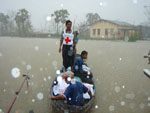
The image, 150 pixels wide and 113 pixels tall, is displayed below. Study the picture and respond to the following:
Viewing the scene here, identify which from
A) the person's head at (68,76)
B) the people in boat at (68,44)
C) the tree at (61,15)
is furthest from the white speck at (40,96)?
the tree at (61,15)

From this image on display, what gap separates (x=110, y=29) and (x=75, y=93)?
39.0 metres

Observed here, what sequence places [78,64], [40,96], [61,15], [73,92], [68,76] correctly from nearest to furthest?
[73,92] → [68,76] → [78,64] → [40,96] → [61,15]

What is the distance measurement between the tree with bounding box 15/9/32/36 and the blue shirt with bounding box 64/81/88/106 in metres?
55.4

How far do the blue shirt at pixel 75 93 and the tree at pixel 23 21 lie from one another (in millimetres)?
55449

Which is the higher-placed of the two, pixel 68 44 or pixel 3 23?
pixel 3 23

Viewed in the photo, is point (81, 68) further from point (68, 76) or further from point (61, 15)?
point (61, 15)

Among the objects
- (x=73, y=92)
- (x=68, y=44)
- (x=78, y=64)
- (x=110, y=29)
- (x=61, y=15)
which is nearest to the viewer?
(x=73, y=92)

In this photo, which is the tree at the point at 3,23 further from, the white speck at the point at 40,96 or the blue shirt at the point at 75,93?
the blue shirt at the point at 75,93

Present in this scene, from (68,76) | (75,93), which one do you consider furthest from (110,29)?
(75,93)

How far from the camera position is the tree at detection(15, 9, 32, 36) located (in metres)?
57.5

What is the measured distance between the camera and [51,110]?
4.73 metres

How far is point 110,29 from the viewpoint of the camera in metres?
41.0

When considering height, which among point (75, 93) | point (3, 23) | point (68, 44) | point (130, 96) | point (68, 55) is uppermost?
point (3, 23)

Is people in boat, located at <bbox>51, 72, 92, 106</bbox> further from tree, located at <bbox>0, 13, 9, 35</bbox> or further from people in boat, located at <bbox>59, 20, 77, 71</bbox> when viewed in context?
tree, located at <bbox>0, 13, 9, 35</bbox>
